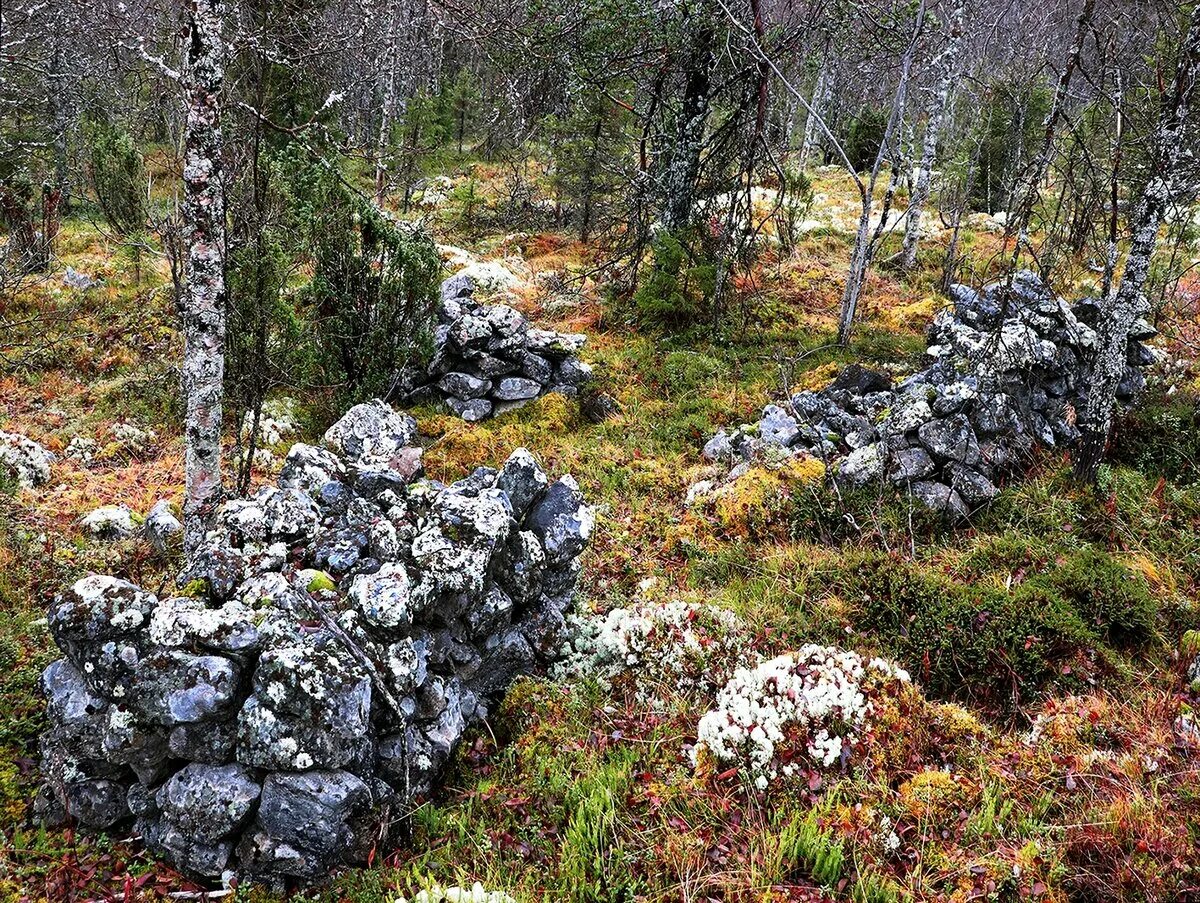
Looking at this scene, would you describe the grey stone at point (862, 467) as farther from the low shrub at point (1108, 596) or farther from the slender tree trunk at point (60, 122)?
the slender tree trunk at point (60, 122)

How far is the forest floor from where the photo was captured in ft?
10.9

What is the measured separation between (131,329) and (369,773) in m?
9.49

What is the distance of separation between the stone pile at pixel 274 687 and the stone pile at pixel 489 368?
4189 mm

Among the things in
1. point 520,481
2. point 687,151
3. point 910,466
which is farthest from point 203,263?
point 687,151

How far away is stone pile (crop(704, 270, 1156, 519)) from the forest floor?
1.20 feet

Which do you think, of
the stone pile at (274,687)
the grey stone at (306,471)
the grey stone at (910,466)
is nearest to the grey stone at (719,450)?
the grey stone at (910,466)

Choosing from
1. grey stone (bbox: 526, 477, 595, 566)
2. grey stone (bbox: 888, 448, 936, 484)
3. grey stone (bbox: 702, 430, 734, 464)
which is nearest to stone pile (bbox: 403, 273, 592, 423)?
grey stone (bbox: 702, 430, 734, 464)

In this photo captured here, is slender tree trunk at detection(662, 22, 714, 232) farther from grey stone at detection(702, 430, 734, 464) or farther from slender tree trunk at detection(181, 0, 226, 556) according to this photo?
slender tree trunk at detection(181, 0, 226, 556)

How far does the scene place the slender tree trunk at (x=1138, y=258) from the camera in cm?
578

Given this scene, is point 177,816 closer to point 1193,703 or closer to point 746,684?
point 746,684

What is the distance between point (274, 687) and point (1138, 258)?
25.2 feet

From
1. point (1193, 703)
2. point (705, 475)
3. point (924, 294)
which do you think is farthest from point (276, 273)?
point (924, 294)

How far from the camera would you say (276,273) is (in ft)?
22.1

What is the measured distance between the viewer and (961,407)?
22.8 feet
